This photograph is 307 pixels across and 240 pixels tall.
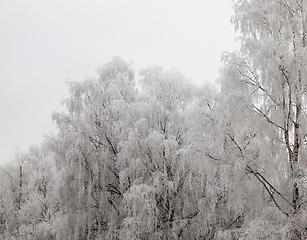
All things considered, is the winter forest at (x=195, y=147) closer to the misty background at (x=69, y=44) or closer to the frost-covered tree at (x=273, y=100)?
the frost-covered tree at (x=273, y=100)

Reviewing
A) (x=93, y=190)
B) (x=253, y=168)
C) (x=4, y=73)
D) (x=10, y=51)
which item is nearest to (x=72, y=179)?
(x=93, y=190)

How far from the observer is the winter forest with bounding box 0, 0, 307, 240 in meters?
6.09

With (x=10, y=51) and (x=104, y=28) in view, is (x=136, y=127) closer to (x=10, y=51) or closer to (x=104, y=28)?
(x=10, y=51)

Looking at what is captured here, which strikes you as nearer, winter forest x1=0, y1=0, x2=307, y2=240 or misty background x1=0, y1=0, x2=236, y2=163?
winter forest x1=0, y1=0, x2=307, y2=240

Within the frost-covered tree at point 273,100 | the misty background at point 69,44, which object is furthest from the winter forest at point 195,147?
the misty background at point 69,44

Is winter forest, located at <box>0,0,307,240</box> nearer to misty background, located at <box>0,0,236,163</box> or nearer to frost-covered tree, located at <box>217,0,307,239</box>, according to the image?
frost-covered tree, located at <box>217,0,307,239</box>

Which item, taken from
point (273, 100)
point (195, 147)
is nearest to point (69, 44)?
point (195, 147)

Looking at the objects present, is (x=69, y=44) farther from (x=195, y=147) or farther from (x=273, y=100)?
(x=273, y=100)

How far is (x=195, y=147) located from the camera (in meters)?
6.93

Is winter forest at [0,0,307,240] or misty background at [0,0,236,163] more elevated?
misty background at [0,0,236,163]

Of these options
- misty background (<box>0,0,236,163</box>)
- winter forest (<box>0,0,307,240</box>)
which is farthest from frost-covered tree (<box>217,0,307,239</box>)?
misty background (<box>0,0,236,163</box>)

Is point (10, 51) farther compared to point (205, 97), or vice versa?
point (10, 51)

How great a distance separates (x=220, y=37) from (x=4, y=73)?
242ft

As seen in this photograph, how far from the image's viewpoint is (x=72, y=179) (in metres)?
10.3
